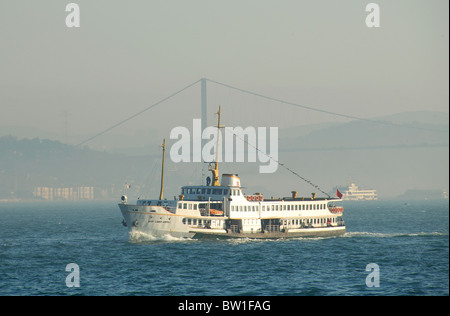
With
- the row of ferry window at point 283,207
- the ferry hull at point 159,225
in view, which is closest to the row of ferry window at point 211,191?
the row of ferry window at point 283,207

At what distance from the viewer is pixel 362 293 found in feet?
154

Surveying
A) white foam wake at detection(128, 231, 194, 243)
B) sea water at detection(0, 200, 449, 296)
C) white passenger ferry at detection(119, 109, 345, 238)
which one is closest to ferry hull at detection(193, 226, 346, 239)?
white passenger ferry at detection(119, 109, 345, 238)

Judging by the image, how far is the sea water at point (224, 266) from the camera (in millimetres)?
49094

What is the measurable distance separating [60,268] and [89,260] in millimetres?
5020

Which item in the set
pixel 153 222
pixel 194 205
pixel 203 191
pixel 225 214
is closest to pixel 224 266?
pixel 153 222

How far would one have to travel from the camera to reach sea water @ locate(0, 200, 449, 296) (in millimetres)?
49094

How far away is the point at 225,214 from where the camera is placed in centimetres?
7856

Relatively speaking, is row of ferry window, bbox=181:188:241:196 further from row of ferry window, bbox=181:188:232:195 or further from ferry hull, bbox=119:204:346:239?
ferry hull, bbox=119:204:346:239

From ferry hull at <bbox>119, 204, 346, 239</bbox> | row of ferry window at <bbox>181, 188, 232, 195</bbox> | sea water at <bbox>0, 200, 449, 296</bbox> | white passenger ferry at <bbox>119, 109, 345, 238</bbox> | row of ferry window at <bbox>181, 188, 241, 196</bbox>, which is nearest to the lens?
sea water at <bbox>0, 200, 449, 296</bbox>

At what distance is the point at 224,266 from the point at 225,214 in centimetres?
1960

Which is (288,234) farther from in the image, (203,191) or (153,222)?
(153,222)

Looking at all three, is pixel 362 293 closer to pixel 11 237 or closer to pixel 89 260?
pixel 89 260

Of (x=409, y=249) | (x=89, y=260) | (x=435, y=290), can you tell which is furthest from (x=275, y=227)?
(x=435, y=290)

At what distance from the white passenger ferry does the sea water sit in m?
1.30
